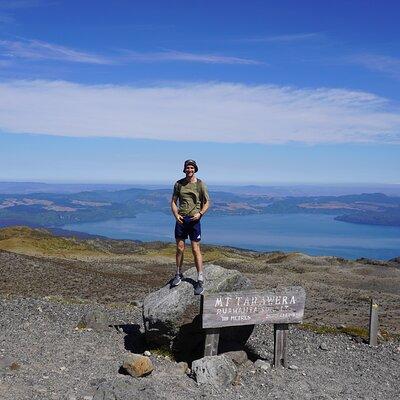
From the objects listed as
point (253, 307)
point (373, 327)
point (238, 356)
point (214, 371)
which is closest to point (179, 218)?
point (253, 307)

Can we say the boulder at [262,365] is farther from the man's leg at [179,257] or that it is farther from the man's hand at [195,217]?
the man's hand at [195,217]

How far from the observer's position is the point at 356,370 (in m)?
14.7

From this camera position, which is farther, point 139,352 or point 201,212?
point 139,352

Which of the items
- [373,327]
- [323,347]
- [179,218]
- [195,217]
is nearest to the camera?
[195,217]

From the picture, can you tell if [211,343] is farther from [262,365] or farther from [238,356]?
[262,365]

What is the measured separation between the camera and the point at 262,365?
13867 millimetres

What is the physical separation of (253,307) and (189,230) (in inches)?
107

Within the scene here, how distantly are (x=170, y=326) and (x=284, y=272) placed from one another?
37.4 m

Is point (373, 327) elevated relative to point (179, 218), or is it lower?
lower

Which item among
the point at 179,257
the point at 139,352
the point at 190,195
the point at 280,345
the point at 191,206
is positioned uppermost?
the point at 190,195

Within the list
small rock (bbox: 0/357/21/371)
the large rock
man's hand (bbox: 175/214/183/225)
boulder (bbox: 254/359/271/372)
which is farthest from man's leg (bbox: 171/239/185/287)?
small rock (bbox: 0/357/21/371)

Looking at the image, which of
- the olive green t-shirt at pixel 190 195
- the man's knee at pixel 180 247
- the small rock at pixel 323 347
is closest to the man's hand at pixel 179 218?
the olive green t-shirt at pixel 190 195

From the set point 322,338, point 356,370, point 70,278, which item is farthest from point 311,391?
point 70,278

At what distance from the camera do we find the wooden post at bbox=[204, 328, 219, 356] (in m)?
13.1
